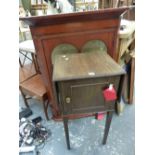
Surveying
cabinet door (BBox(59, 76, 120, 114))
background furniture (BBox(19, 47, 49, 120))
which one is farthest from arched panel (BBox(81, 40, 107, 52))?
background furniture (BBox(19, 47, 49, 120))

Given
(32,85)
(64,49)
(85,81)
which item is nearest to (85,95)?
(85,81)

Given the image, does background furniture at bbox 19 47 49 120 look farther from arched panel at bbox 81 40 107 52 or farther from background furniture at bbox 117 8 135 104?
background furniture at bbox 117 8 135 104

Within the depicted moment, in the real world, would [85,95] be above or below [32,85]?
above

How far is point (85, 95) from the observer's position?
42.9 inches

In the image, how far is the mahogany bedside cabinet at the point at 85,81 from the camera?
98 centimetres

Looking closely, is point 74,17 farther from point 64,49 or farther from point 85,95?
point 85,95

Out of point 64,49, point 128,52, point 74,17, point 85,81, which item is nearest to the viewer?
point 85,81

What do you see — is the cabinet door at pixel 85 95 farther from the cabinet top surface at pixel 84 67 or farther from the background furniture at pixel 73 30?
the background furniture at pixel 73 30

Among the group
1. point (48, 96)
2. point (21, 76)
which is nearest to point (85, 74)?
point (48, 96)

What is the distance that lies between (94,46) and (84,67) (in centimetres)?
42
